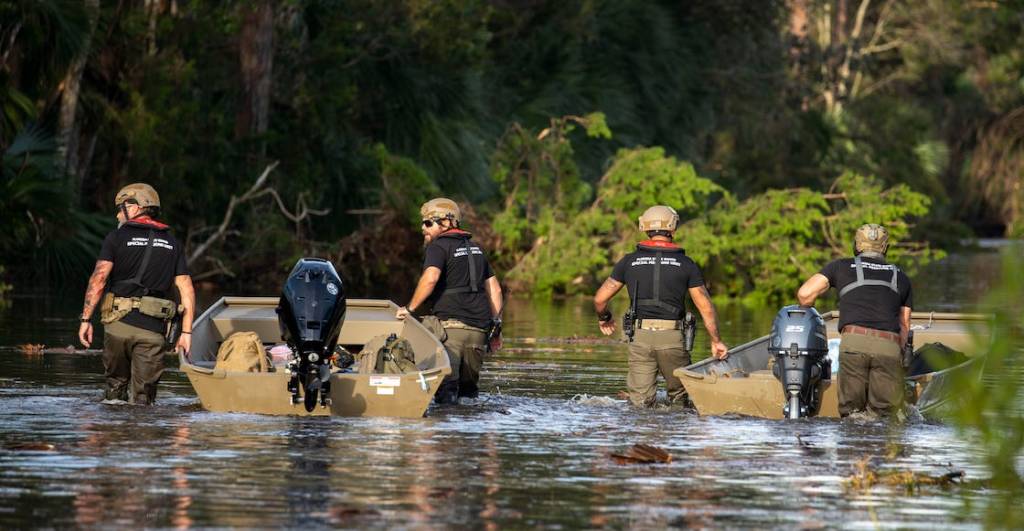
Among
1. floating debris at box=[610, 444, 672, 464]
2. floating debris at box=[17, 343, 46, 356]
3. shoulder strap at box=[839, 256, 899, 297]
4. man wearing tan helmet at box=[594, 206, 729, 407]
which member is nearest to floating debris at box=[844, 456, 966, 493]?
floating debris at box=[610, 444, 672, 464]

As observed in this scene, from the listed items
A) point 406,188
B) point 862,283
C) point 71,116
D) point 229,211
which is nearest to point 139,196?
point 862,283

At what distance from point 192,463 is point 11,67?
19523mm

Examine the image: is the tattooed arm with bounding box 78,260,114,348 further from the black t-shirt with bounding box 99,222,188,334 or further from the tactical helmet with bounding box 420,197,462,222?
the tactical helmet with bounding box 420,197,462,222

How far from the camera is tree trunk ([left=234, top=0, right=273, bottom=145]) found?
3625 cm

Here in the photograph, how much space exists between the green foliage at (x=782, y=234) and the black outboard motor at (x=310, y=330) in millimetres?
20172

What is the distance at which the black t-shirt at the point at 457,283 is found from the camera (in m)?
15.7

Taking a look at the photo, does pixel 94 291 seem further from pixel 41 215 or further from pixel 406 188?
pixel 406 188

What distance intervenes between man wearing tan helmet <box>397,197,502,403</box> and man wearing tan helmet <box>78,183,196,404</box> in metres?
1.81

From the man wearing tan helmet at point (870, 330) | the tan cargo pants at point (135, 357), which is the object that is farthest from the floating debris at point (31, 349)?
the man wearing tan helmet at point (870, 330)

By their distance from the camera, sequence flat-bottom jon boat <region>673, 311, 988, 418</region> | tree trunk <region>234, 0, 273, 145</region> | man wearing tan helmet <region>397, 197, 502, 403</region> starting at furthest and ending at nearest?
tree trunk <region>234, 0, 273, 145</region>
man wearing tan helmet <region>397, 197, 502, 403</region>
flat-bottom jon boat <region>673, 311, 988, 418</region>

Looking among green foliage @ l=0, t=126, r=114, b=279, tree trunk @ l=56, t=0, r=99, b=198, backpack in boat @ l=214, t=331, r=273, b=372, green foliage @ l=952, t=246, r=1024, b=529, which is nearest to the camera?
green foliage @ l=952, t=246, r=1024, b=529

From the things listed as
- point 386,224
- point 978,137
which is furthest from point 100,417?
point 978,137

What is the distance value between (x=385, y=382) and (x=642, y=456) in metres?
2.60

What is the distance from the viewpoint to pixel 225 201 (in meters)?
35.6
